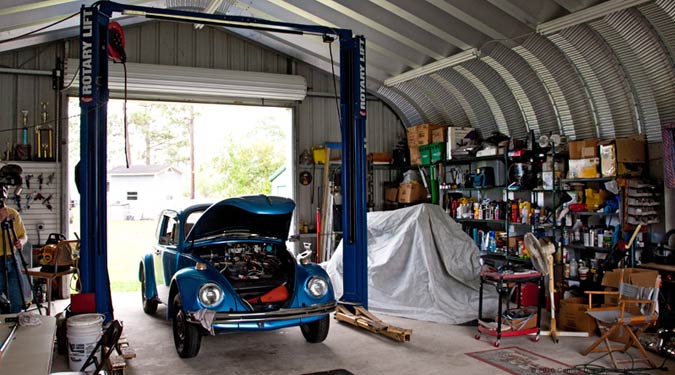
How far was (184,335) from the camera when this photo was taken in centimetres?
525

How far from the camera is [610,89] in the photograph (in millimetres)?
6973

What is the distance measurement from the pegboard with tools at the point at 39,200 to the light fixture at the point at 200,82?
1516 millimetres

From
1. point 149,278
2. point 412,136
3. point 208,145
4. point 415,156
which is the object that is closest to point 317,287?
point 149,278

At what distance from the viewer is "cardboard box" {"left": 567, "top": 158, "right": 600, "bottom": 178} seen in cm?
705

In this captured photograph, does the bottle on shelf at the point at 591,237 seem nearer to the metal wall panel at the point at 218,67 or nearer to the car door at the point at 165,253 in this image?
the metal wall panel at the point at 218,67

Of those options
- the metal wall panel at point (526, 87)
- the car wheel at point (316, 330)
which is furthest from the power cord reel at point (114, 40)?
the metal wall panel at point (526, 87)

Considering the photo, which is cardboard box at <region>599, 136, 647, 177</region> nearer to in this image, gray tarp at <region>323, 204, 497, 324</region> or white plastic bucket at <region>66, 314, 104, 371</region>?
gray tarp at <region>323, 204, 497, 324</region>

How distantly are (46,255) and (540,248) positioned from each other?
226 inches

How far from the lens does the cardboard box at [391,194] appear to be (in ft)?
36.4

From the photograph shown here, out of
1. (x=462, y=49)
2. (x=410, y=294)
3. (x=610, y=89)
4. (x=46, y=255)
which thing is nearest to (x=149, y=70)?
(x=46, y=255)

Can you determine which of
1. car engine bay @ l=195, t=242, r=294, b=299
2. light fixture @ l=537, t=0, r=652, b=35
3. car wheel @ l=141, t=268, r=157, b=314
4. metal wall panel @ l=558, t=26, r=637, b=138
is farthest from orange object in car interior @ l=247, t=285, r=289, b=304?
metal wall panel @ l=558, t=26, r=637, b=138

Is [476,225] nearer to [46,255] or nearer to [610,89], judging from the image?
[610,89]

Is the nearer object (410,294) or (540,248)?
(540,248)

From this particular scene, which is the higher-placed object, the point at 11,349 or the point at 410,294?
the point at 11,349
